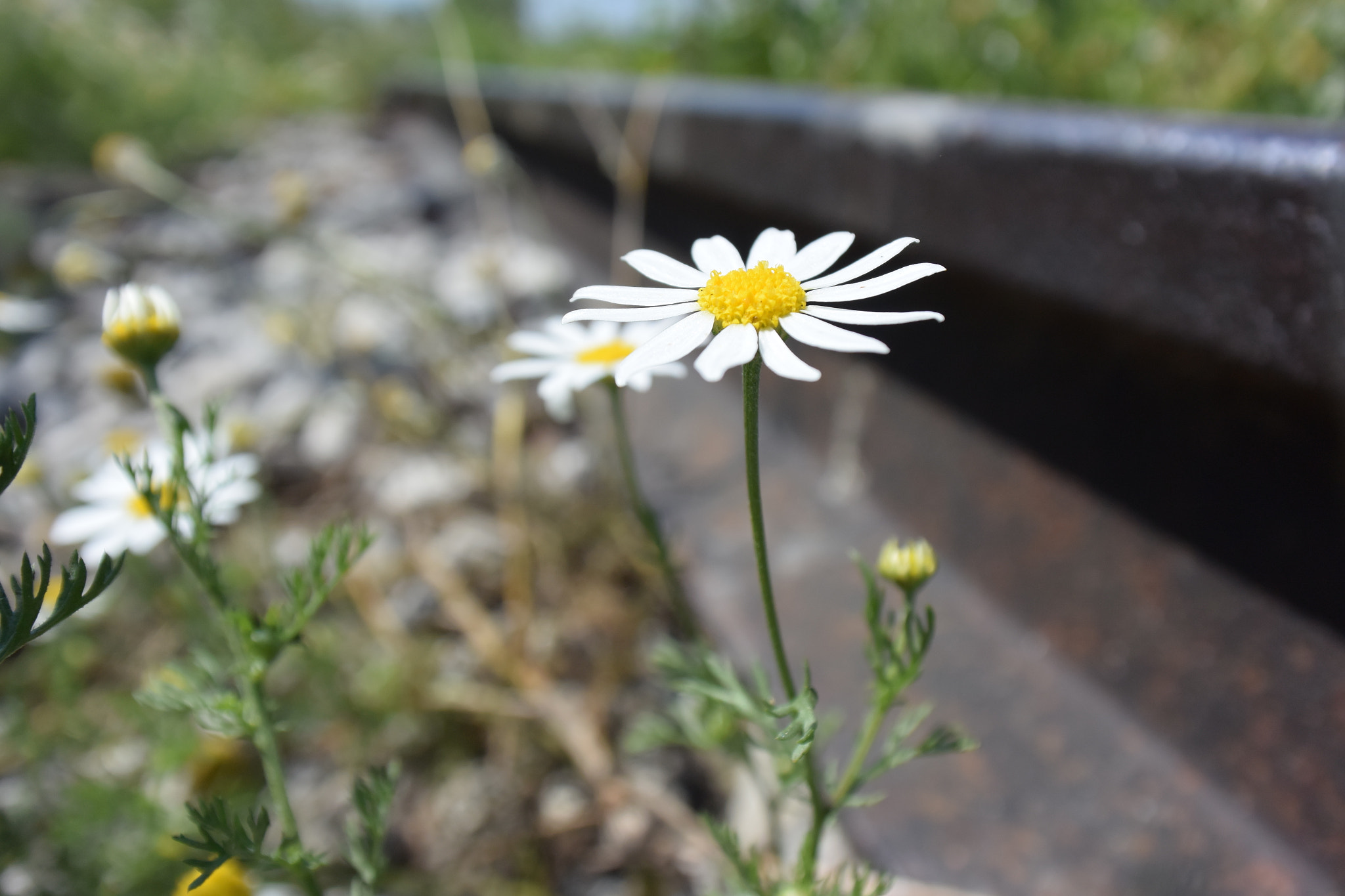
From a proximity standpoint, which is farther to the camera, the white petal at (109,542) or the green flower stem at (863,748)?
the white petal at (109,542)

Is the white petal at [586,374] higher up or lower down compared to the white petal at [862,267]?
lower down

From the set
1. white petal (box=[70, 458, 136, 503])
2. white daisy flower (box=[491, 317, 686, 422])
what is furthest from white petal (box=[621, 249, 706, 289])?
white petal (box=[70, 458, 136, 503])

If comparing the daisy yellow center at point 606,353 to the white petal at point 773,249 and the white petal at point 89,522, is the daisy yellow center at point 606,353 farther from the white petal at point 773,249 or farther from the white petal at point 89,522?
the white petal at point 89,522

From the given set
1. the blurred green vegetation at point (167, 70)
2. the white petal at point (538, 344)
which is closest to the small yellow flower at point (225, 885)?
the white petal at point (538, 344)

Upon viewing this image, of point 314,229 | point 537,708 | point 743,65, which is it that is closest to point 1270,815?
point 537,708

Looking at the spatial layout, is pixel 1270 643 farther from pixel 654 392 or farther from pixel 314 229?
pixel 314 229

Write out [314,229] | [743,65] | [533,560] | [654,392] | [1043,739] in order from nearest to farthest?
1. [1043,739]
2. [533,560]
3. [654,392]
4. [743,65]
5. [314,229]
